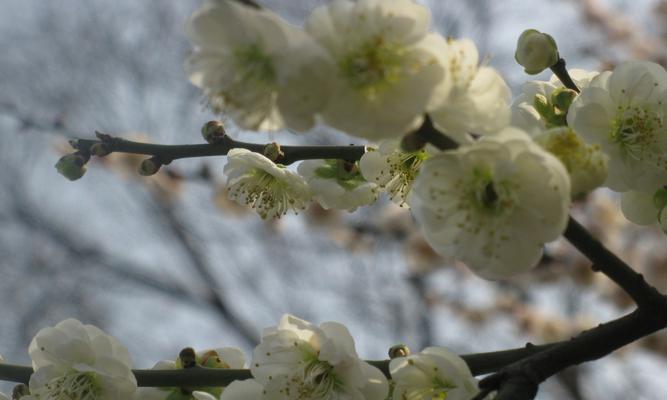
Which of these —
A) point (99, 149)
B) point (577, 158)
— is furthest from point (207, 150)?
point (577, 158)

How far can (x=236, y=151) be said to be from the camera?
140cm

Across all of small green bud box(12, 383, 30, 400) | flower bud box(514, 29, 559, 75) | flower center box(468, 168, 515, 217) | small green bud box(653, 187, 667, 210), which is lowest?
small green bud box(12, 383, 30, 400)

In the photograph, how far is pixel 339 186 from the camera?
1.51 m

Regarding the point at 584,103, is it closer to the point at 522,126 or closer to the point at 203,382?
the point at 522,126

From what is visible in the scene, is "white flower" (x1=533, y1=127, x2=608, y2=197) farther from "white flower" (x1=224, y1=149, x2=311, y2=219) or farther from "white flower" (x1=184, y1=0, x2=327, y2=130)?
"white flower" (x1=224, y1=149, x2=311, y2=219)

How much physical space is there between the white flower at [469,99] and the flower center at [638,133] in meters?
0.39

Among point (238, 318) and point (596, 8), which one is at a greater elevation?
point (596, 8)

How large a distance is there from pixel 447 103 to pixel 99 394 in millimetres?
799

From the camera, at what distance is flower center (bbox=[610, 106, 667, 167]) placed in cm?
123

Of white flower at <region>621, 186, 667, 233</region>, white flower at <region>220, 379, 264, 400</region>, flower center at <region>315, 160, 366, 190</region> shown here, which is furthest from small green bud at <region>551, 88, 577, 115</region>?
white flower at <region>220, 379, 264, 400</region>

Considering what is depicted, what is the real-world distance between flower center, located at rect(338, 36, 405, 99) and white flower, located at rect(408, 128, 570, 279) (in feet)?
0.36

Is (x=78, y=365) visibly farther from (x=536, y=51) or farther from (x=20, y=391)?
(x=536, y=51)

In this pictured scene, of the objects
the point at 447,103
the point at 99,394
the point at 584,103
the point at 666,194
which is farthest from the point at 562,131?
the point at 99,394

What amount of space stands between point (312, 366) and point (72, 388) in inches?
16.6
